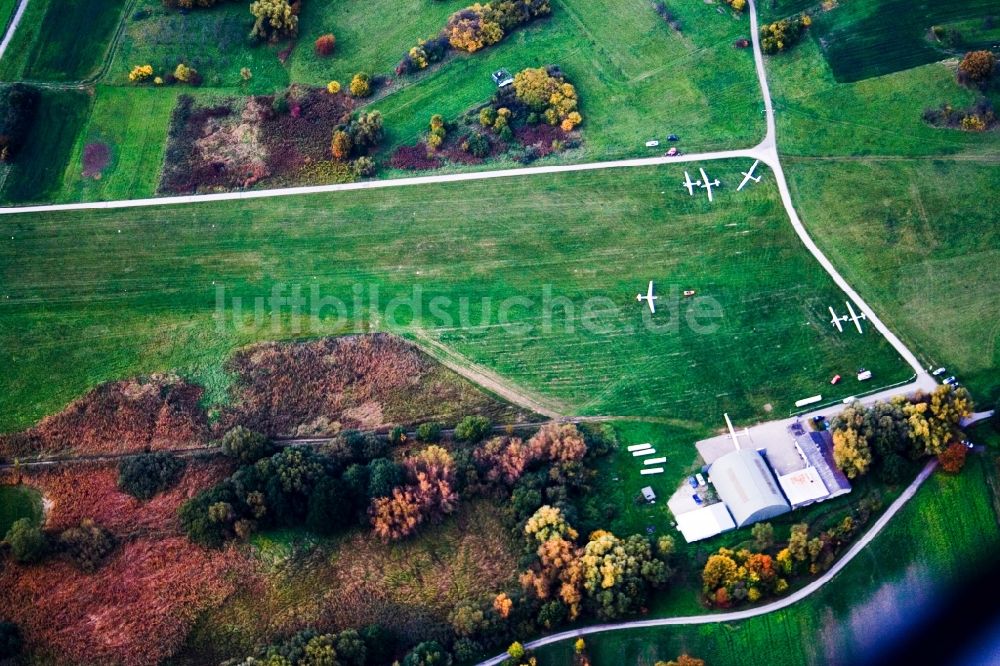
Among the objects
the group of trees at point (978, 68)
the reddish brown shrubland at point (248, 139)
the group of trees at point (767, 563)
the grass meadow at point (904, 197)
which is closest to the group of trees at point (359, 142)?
the reddish brown shrubland at point (248, 139)

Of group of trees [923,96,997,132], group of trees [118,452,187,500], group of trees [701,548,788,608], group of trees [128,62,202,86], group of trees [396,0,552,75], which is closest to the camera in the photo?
group of trees [701,548,788,608]

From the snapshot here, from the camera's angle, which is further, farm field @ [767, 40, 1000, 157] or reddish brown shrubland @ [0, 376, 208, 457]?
farm field @ [767, 40, 1000, 157]

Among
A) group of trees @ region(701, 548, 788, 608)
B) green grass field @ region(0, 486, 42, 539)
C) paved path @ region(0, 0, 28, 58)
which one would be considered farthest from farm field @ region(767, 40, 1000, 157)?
paved path @ region(0, 0, 28, 58)

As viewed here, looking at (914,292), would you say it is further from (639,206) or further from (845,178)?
(639,206)

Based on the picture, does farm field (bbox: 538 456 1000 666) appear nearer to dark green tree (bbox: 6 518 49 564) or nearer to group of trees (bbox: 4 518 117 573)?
group of trees (bbox: 4 518 117 573)

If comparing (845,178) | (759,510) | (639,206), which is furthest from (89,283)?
(845,178)
